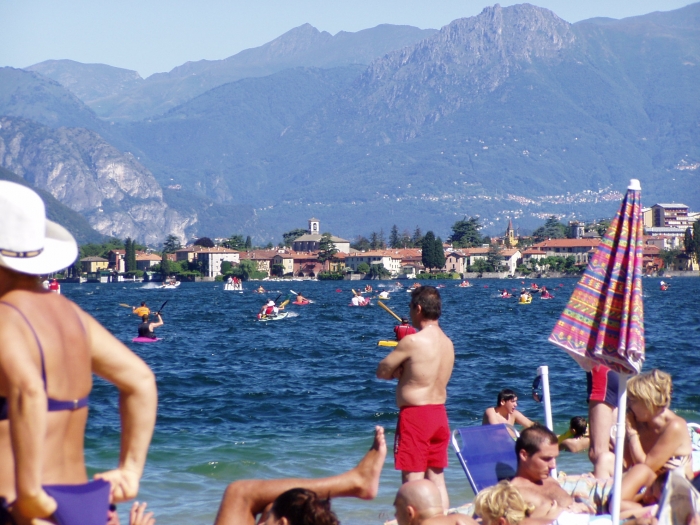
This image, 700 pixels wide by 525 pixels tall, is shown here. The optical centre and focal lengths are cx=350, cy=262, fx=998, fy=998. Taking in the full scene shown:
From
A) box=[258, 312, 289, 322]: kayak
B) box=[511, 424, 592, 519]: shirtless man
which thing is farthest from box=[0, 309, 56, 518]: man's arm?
box=[258, 312, 289, 322]: kayak

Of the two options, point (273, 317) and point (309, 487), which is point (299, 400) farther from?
point (273, 317)

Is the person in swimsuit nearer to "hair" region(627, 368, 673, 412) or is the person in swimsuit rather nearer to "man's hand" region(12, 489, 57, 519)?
"hair" region(627, 368, 673, 412)

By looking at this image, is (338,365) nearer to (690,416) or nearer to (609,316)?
(690,416)

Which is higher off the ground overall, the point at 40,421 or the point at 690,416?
the point at 40,421

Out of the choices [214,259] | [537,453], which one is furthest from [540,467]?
[214,259]

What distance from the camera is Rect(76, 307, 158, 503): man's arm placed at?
3201 millimetres

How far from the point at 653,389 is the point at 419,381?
160 centimetres

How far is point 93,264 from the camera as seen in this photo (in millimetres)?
194500

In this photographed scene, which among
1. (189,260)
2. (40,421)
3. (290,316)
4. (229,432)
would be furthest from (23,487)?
(189,260)

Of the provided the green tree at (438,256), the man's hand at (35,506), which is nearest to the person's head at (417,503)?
the man's hand at (35,506)

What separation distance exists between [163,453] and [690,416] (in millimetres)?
7571

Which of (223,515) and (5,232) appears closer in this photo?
(5,232)

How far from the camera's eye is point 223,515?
4992 millimetres

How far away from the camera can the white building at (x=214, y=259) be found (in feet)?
600
